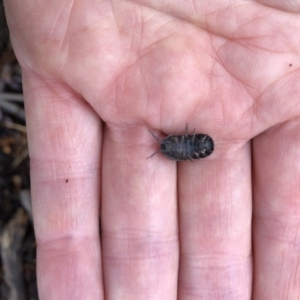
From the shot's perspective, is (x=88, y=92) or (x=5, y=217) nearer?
(x=88, y=92)

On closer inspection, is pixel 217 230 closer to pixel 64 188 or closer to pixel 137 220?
pixel 137 220

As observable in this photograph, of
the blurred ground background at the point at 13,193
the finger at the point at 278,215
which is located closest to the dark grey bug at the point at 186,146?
the finger at the point at 278,215

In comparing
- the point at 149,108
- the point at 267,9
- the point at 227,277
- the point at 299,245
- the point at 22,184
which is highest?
the point at 267,9

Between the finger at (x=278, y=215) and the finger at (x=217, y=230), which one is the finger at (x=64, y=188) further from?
the finger at (x=278, y=215)

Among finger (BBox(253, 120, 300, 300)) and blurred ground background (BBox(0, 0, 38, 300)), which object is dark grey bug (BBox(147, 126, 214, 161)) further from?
blurred ground background (BBox(0, 0, 38, 300))

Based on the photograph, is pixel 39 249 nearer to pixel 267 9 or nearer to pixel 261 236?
pixel 261 236

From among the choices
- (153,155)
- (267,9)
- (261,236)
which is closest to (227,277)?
(261,236)

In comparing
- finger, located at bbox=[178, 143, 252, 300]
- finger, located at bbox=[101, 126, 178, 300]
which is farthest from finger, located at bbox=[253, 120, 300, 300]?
finger, located at bbox=[101, 126, 178, 300]

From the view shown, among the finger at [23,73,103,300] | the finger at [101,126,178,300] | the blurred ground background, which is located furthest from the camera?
the blurred ground background
